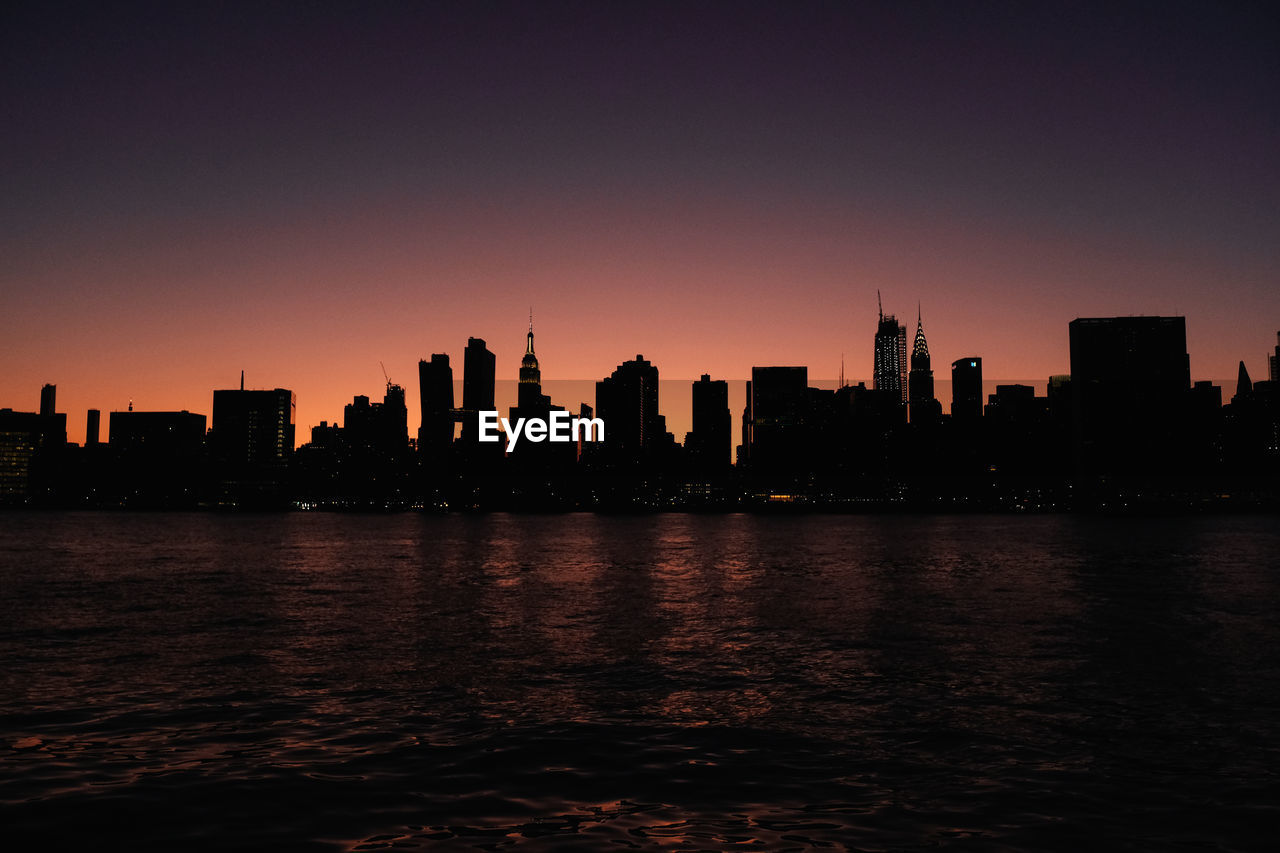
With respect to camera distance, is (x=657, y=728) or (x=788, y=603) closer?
(x=657, y=728)

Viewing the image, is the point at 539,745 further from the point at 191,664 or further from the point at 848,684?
the point at 191,664

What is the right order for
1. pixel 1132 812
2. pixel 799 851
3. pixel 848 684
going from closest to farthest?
pixel 799 851
pixel 1132 812
pixel 848 684

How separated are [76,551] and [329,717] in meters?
99.8

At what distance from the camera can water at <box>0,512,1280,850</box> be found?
13820mm

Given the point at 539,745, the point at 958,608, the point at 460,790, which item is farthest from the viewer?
the point at 958,608

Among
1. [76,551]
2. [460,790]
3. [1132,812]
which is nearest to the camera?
[1132,812]

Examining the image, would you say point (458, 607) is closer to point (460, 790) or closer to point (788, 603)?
point (788, 603)

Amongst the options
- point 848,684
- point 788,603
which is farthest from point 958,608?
point 848,684

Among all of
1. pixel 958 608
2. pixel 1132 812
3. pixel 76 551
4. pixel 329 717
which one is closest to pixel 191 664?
pixel 329 717

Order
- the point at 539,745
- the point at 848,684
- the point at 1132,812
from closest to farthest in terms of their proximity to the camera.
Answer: the point at 1132,812, the point at 539,745, the point at 848,684

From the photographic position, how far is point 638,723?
20.8 metres

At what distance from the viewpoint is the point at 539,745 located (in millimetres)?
18641

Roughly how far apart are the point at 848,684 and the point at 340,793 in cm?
1505

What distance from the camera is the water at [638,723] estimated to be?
1382 cm
